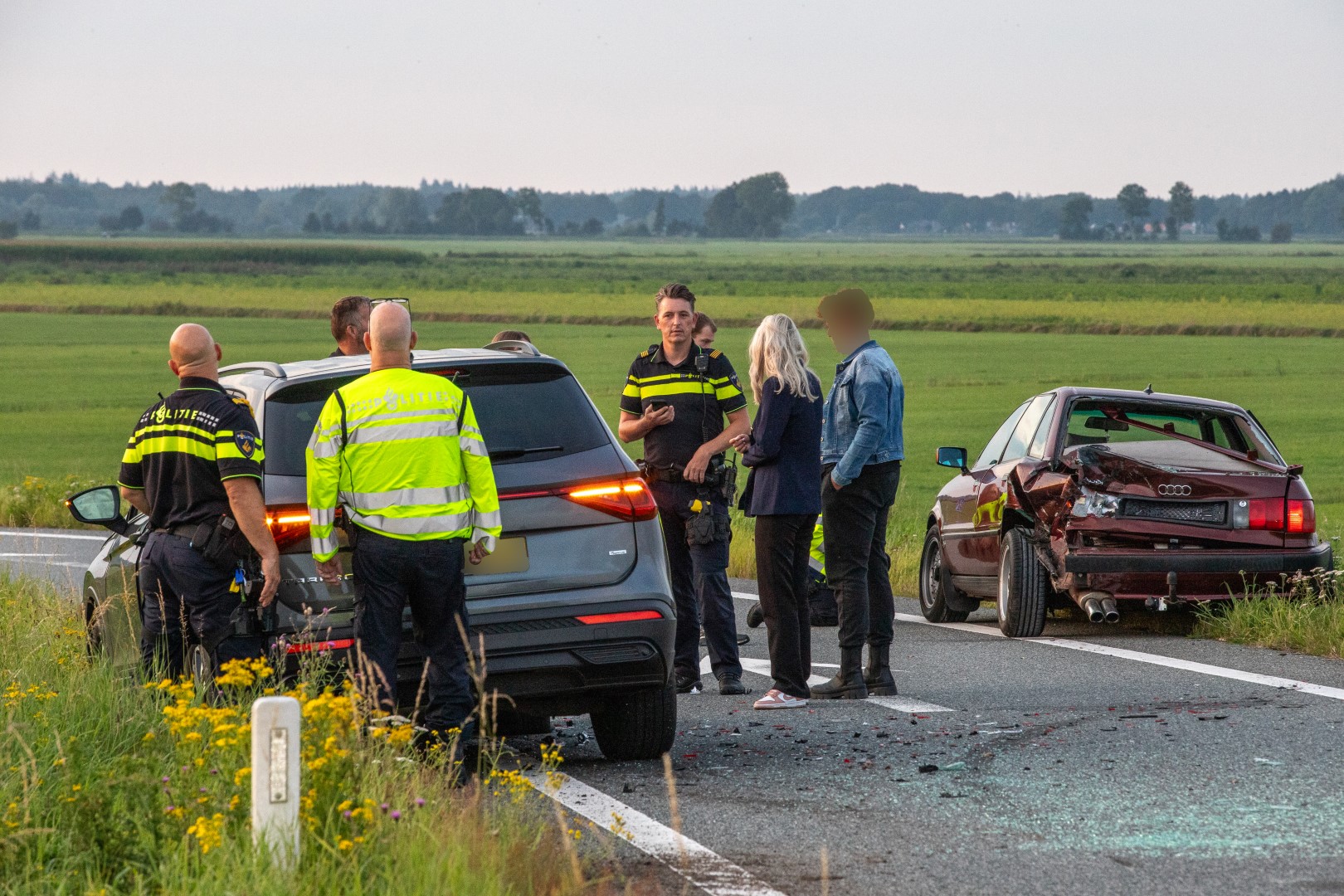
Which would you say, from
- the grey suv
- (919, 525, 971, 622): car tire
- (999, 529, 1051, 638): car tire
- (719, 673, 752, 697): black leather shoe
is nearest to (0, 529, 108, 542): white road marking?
(919, 525, 971, 622): car tire

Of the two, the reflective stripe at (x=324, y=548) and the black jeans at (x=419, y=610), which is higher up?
the reflective stripe at (x=324, y=548)

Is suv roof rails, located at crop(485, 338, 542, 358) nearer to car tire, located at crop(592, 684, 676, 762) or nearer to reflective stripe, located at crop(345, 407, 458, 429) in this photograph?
reflective stripe, located at crop(345, 407, 458, 429)

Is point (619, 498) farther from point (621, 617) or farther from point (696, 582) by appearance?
point (696, 582)

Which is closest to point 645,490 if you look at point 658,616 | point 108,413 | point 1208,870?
point 658,616

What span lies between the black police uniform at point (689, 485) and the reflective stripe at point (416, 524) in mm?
2610

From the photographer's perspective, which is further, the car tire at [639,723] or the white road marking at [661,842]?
the car tire at [639,723]

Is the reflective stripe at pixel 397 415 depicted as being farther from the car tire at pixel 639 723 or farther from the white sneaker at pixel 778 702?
the white sneaker at pixel 778 702

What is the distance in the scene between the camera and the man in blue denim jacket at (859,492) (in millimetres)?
8328

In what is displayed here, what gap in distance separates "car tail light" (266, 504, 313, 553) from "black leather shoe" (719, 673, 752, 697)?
9.73 feet

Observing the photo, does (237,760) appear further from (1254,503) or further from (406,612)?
(1254,503)

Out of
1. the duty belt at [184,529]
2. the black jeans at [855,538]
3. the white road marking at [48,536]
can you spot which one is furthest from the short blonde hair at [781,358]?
the white road marking at [48,536]

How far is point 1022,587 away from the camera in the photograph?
10.7m

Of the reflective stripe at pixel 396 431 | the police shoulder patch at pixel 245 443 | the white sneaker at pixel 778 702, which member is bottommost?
the white sneaker at pixel 778 702

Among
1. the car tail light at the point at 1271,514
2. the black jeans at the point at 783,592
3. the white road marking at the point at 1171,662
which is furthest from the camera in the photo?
the car tail light at the point at 1271,514
